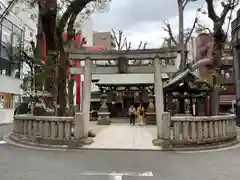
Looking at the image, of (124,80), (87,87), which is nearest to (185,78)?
(87,87)

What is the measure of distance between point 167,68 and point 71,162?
675cm

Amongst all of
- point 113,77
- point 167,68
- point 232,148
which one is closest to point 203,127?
point 232,148

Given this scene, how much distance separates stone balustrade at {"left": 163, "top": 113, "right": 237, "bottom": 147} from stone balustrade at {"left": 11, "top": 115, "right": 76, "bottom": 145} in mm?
3873

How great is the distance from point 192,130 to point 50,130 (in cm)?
571

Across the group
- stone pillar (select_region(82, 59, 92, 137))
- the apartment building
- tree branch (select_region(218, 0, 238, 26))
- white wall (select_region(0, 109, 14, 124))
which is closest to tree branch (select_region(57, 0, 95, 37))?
stone pillar (select_region(82, 59, 92, 137))

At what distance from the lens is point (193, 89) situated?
17.9 metres

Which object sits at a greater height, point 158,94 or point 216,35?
point 216,35

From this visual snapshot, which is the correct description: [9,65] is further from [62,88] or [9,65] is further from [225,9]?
[225,9]

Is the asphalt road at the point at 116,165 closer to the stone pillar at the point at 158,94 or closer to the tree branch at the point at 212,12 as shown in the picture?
the stone pillar at the point at 158,94

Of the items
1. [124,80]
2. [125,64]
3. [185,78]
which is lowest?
[185,78]

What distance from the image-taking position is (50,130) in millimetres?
10625

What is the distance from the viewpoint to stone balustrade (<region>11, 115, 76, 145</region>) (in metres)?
10.4

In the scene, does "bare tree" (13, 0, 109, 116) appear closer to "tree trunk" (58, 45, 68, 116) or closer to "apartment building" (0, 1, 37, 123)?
"tree trunk" (58, 45, 68, 116)

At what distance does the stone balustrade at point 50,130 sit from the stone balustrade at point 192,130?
3.87m
